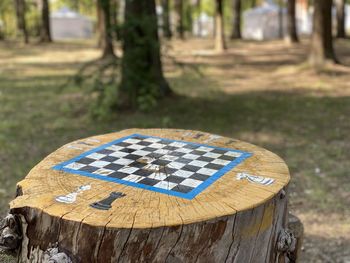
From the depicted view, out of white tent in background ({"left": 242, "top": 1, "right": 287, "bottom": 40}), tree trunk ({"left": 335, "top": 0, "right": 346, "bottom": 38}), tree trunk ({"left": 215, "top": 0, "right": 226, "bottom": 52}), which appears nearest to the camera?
tree trunk ({"left": 215, "top": 0, "right": 226, "bottom": 52})

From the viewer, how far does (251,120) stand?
266 inches

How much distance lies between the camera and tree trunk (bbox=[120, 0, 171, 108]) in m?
6.54

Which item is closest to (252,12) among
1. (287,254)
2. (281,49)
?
(281,49)

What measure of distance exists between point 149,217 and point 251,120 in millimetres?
5161

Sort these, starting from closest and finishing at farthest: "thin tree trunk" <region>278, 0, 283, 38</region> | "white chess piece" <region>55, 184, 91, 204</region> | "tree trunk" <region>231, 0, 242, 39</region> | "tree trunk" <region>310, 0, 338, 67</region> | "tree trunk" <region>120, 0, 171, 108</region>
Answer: "white chess piece" <region>55, 184, 91, 204</region>, "tree trunk" <region>120, 0, 171, 108</region>, "tree trunk" <region>310, 0, 338, 67</region>, "tree trunk" <region>231, 0, 242, 39</region>, "thin tree trunk" <region>278, 0, 283, 38</region>

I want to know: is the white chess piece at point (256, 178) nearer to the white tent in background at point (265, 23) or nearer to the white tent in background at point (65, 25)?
the white tent in background at point (265, 23)

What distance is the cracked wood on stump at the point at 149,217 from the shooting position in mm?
1773

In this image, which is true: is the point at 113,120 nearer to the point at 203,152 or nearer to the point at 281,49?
the point at 203,152

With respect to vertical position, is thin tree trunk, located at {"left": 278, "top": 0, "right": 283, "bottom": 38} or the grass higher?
thin tree trunk, located at {"left": 278, "top": 0, "right": 283, "bottom": 38}

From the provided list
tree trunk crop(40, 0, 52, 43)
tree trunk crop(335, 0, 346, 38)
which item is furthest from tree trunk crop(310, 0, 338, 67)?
tree trunk crop(40, 0, 52, 43)

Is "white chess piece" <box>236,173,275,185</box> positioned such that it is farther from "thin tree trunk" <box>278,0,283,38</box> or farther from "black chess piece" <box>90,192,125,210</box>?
"thin tree trunk" <box>278,0,283,38</box>

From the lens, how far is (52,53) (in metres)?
17.0

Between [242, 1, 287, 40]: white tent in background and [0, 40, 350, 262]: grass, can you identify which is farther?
[242, 1, 287, 40]: white tent in background

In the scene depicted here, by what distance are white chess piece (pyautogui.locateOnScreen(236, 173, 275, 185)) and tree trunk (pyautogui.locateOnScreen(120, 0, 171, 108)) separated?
176 inches
